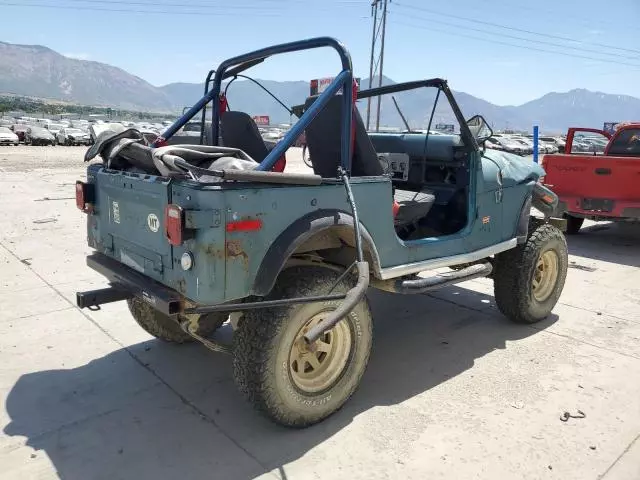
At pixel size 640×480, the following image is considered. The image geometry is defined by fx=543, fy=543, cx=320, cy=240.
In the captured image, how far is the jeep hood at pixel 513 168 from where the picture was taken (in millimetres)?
4441

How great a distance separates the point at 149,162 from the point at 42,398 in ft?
5.37

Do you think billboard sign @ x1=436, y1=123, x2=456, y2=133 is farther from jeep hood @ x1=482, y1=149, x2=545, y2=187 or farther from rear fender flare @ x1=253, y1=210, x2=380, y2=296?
rear fender flare @ x1=253, y1=210, x2=380, y2=296

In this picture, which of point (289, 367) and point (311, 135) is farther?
point (311, 135)

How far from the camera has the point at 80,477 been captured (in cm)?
263

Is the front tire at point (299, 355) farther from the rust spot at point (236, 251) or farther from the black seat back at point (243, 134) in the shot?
the black seat back at point (243, 134)

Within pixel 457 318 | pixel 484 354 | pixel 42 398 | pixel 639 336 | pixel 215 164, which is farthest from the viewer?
pixel 457 318

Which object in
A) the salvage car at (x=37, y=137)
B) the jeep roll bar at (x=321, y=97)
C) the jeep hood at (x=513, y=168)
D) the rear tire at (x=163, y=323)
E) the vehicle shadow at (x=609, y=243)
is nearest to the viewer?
the jeep roll bar at (x=321, y=97)

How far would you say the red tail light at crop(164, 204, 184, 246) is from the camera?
2.56 metres

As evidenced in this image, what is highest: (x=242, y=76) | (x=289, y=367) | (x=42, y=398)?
(x=242, y=76)

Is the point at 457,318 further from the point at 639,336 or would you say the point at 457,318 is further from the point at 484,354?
the point at 639,336

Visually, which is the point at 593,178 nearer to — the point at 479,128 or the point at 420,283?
the point at 479,128

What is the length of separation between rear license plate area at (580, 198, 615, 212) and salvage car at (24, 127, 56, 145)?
1367 inches

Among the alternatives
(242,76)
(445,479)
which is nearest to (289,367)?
(445,479)

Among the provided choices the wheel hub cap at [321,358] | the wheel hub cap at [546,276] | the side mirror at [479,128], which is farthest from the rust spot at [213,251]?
the wheel hub cap at [546,276]
